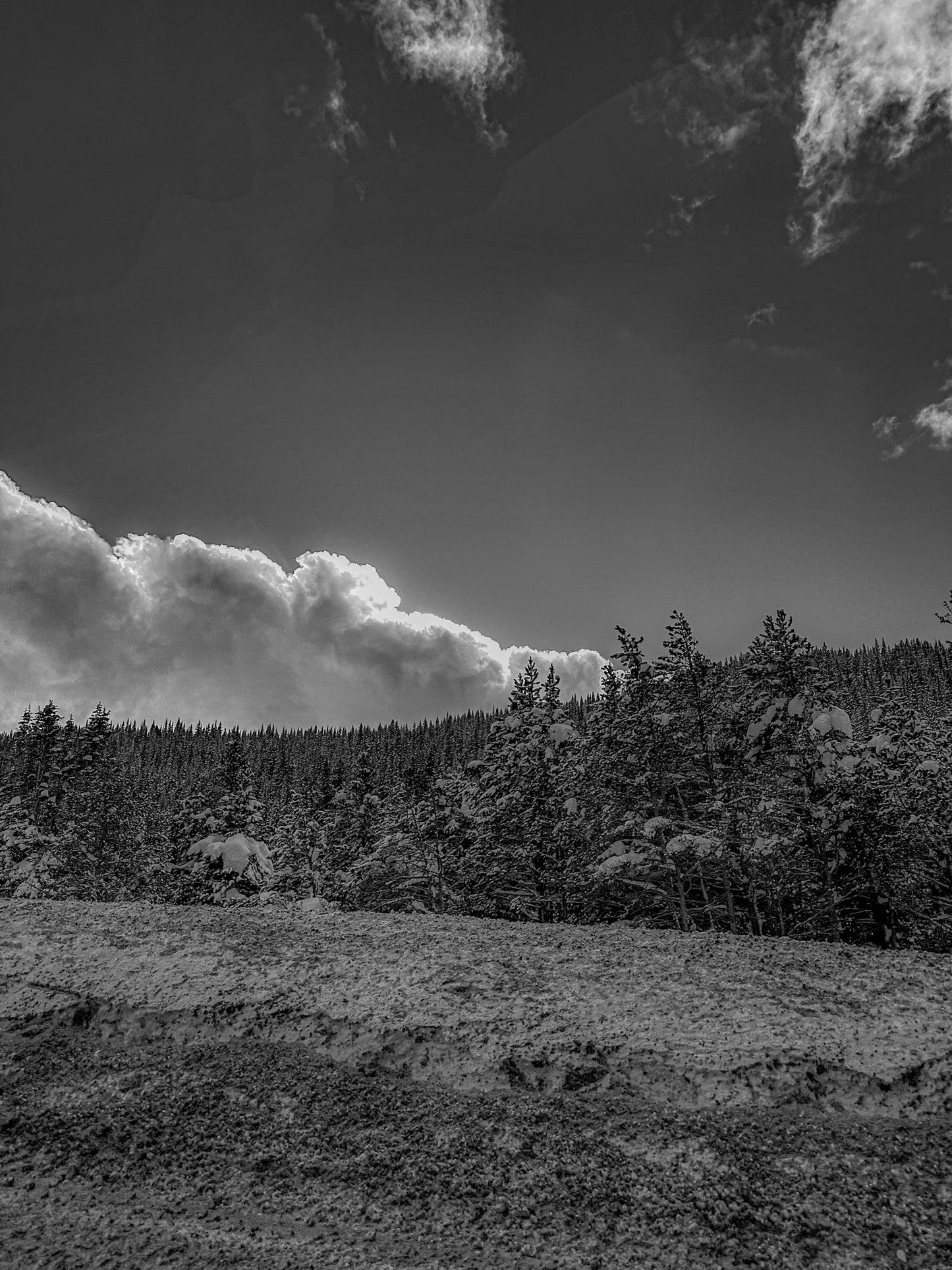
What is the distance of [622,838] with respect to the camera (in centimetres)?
1948

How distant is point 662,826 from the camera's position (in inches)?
666

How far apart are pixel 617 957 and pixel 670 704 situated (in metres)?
11.4

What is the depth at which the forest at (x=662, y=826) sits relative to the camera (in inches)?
628

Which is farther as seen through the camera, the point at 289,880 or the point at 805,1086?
the point at 289,880

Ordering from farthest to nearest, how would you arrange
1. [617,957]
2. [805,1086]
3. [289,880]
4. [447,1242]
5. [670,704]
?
1. [289,880]
2. [670,704]
3. [617,957]
4. [805,1086]
5. [447,1242]

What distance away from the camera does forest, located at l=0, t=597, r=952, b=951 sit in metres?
15.9

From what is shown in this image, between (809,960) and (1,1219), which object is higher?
(809,960)

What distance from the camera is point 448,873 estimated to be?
24.9m

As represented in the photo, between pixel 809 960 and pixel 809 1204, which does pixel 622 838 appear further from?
pixel 809 1204

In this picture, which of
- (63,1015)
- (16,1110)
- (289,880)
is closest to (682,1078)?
(16,1110)

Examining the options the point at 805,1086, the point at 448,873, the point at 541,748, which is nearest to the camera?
the point at 805,1086

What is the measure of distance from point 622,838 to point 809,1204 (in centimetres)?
1490

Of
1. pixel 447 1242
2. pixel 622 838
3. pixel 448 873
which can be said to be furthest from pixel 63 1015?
pixel 448 873

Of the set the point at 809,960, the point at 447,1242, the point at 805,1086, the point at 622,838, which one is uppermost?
the point at 622,838
